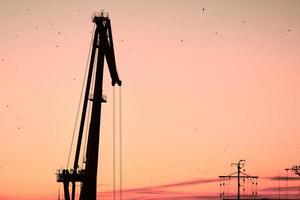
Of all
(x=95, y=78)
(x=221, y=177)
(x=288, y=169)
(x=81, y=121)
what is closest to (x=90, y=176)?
(x=81, y=121)

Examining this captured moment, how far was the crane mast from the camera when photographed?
69.1 meters

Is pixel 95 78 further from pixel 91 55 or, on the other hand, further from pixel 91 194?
pixel 91 194

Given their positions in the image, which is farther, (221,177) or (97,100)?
(221,177)

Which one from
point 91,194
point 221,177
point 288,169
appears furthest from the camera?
point 221,177

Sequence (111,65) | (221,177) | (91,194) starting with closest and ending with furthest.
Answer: (91,194) → (111,65) → (221,177)

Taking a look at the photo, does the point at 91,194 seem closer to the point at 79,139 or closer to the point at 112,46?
the point at 79,139

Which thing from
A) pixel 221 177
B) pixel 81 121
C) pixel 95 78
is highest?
pixel 95 78

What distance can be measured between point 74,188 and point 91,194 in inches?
104

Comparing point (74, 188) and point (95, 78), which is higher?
point (95, 78)

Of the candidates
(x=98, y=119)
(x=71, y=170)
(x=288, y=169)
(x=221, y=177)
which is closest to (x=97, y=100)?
(x=98, y=119)

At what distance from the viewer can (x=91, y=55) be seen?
71.8 m

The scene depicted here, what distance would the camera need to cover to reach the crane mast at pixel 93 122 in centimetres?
6906

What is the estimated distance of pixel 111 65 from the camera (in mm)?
73688

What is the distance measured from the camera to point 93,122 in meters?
70.1
